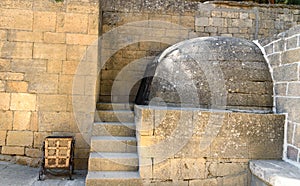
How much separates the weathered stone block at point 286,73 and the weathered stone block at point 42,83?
341 centimetres

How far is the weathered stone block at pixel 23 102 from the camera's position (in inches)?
155

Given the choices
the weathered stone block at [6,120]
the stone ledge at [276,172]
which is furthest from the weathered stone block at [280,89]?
the weathered stone block at [6,120]

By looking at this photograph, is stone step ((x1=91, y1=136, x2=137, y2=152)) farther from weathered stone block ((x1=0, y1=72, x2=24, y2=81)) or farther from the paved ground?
weathered stone block ((x1=0, y1=72, x2=24, y2=81))

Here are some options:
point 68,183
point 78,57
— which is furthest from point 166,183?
point 78,57

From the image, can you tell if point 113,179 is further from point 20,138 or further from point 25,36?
point 25,36

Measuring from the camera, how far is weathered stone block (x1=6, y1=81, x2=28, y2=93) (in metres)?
3.95

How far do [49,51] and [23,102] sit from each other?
3.07ft

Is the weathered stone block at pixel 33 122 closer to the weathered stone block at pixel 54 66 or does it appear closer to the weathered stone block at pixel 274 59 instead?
the weathered stone block at pixel 54 66

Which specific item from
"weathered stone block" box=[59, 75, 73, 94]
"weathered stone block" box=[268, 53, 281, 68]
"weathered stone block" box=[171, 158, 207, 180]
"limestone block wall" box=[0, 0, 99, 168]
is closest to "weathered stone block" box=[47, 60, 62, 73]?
"limestone block wall" box=[0, 0, 99, 168]

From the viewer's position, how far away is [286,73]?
3213 mm

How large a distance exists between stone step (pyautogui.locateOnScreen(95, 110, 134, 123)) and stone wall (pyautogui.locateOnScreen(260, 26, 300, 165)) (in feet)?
7.37

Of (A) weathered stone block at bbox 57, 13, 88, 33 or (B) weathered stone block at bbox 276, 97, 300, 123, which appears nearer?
(B) weathered stone block at bbox 276, 97, 300, 123

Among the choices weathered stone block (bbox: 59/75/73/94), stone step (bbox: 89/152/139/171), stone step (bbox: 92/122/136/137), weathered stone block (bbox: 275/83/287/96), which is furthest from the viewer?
weathered stone block (bbox: 59/75/73/94)

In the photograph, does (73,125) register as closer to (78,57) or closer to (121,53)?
(78,57)
